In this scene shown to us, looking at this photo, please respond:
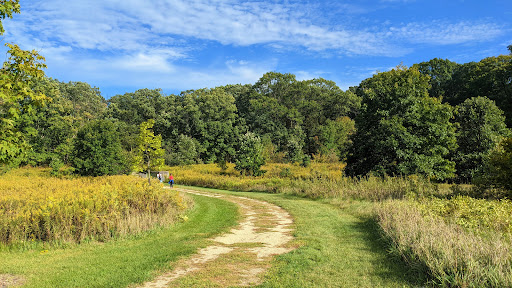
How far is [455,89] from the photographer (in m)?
57.9

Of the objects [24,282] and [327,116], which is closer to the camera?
[24,282]

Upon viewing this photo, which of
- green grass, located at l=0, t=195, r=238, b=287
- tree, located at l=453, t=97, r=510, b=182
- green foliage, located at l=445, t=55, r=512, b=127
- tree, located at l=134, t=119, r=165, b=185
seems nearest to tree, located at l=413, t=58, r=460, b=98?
green foliage, located at l=445, t=55, r=512, b=127

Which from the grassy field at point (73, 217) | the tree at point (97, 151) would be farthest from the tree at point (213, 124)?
the grassy field at point (73, 217)

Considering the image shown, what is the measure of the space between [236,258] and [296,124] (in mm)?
62098

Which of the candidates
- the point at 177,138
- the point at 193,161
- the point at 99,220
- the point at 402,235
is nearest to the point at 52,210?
the point at 99,220

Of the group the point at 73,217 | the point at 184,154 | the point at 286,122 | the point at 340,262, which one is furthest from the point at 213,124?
the point at 340,262

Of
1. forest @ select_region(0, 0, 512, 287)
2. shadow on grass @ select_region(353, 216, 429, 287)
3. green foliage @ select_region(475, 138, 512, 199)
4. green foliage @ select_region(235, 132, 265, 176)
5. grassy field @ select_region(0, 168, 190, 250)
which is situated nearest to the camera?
shadow on grass @ select_region(353, 216, 429, 287)

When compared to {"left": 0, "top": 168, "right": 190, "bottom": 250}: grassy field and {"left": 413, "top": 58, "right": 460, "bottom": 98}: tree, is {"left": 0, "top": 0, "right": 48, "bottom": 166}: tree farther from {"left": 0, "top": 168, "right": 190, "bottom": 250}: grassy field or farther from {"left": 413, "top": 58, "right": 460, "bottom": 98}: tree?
{"left": 413, "top": 58, "right": 460, "bottom": 98}: tree

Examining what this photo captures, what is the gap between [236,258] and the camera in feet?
23.5

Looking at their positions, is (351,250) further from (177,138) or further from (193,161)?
(177,138)

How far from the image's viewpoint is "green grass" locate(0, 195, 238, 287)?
238 inches

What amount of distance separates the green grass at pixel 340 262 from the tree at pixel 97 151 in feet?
69.5

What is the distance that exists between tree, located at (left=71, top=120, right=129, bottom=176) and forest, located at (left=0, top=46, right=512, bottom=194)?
0.09 meters

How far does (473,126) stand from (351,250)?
867 inches
